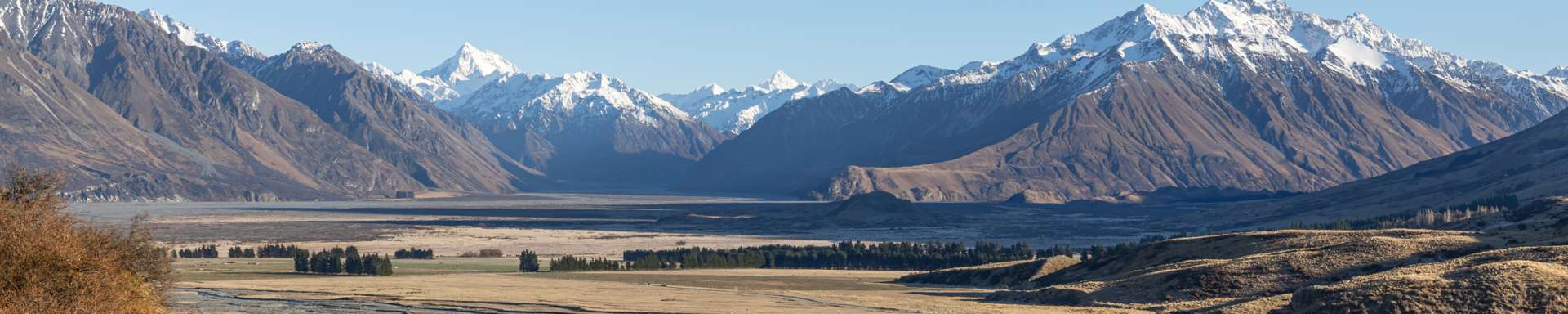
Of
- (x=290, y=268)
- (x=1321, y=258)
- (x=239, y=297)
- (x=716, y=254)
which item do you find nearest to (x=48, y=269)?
(x=239, y=297)

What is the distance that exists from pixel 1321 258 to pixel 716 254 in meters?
89.0

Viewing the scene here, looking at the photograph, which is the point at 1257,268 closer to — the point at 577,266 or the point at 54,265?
the point at 54,265

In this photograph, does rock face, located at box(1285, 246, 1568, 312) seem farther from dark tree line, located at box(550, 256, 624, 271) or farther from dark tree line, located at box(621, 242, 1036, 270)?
dark tree line, located at box(550, 256, 624, 271)

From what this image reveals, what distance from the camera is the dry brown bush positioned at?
209 feet

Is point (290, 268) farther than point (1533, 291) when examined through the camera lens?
Yes

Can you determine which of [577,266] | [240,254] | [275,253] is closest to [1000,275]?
[577,266]

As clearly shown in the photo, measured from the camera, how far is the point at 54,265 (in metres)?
64.6

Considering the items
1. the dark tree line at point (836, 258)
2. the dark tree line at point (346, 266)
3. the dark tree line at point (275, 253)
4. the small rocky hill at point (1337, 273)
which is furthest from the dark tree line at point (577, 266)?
the small rocky hill at point (1337, 273)

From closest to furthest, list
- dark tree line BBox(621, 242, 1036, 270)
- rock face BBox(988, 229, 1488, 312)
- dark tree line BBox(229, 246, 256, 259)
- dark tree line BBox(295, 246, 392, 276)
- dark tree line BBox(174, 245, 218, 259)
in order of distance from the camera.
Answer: rock face BBox(988, 229, 1488, 312)
dark tree line BBox(295, 246, 392, 276)
dark tree line BBox(621, 242, 1036, 270)
dark tree line BBox(174, 245, 218, 259)
dark tree line BBox(229, 246, 256, 259)

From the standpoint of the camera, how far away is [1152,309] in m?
99.7

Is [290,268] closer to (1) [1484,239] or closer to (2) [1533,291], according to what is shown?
(1) [1484,239]

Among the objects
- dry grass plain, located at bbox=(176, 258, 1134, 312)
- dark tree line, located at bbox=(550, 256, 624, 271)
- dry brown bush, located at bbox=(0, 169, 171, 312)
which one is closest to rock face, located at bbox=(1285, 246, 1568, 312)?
dry grass plain, located at bbox=(176, 258, 1134, 312)

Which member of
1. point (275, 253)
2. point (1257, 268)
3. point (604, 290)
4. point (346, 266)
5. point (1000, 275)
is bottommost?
point (604, 290)

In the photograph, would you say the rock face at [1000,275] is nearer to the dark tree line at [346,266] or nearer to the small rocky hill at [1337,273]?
the small rocky hill at [1337,273]
